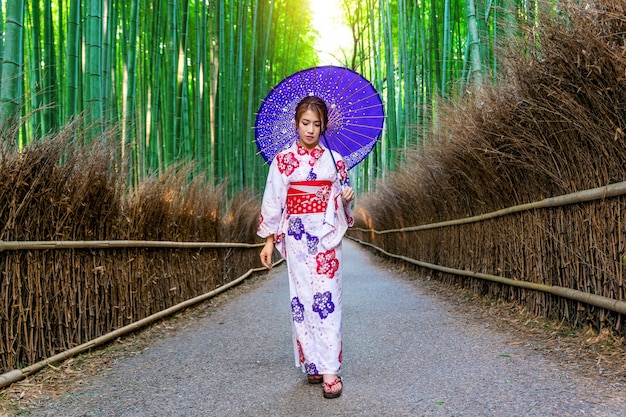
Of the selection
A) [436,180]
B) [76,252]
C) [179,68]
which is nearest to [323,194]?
[76,252]

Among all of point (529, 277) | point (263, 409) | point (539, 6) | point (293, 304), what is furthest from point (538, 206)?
point (263, 409)

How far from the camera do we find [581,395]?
2.07 metres

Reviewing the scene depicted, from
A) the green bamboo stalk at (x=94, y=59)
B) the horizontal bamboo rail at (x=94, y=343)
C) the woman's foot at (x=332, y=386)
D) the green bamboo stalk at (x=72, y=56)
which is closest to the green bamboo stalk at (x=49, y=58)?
the green bamboo stalk at (x=72, y=56)

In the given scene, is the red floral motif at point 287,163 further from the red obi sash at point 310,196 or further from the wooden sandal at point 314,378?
the wooden sandal at point 314,378

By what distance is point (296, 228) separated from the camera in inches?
98.8

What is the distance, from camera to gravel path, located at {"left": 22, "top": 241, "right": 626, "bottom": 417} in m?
2.07

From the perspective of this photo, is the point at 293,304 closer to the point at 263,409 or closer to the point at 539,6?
the point at 263,409

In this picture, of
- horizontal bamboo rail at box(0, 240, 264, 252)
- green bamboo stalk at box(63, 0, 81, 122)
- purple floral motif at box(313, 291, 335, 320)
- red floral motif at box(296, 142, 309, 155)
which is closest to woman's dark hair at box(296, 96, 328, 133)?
red floral motif at box(296, 142, 309, 155)

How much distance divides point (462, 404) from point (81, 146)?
2078 millimetres

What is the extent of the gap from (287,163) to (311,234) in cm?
33

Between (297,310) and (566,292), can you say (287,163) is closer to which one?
(297,310)

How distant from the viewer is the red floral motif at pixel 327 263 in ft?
8.07

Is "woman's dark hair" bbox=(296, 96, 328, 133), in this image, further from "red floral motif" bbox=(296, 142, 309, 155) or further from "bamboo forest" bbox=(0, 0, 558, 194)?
"bamboo forest" bbox=(0, 0, 558, 194)

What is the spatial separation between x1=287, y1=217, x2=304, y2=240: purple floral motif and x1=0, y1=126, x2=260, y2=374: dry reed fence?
109cm
